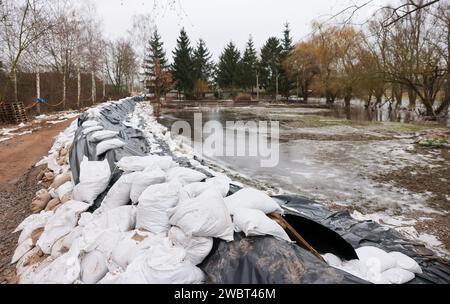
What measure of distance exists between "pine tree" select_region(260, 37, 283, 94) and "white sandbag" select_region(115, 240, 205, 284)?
3753 centimetres

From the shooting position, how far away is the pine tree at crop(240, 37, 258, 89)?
1540 inches

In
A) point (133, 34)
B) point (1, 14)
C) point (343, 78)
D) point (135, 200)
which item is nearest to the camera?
point (135, 200)

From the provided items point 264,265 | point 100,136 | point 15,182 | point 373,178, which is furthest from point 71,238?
point 373,178

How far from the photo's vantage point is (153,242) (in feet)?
6.40

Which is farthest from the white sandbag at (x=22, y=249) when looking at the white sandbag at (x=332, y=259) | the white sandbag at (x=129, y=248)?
the white sandbag at (x=332, y=259)

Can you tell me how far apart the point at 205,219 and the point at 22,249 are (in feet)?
6.37

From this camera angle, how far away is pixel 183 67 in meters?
34.4

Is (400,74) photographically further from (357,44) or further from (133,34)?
(133,34)

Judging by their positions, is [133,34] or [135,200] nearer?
[135,200]

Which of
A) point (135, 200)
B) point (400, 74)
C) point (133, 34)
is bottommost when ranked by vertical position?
point (135, 200)

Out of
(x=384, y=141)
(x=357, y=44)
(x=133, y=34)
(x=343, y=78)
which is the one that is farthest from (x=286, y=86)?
(x=384, y=141)

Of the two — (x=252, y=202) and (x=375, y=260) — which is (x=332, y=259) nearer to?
(x=375, y=260)
